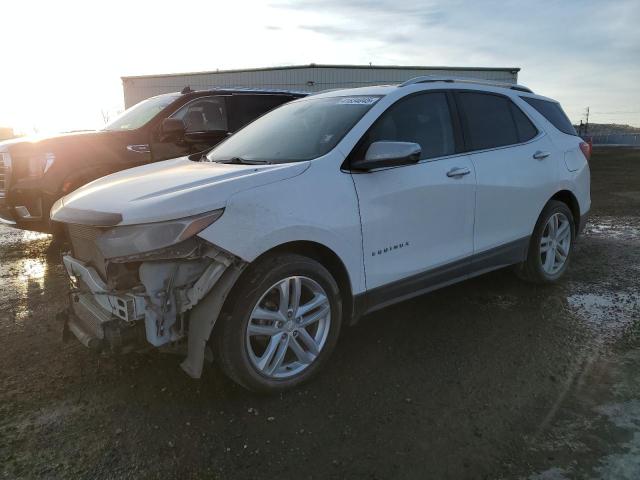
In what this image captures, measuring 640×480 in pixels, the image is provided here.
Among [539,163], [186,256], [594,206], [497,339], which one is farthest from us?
[594,206]

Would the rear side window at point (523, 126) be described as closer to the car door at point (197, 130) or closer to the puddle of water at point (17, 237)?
the car door at point (197, 130)

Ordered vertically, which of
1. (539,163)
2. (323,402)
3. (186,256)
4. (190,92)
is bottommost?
(323,402)

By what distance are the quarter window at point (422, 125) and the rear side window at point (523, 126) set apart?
931 mm

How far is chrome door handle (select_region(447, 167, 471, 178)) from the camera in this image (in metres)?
3.71

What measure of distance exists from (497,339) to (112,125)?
5636 mm

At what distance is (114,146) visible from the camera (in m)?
6.16

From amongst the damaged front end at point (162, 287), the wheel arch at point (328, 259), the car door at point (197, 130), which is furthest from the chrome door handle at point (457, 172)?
the car door at point (197, 130)

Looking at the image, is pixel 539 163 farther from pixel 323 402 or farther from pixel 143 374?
pixel 143 374

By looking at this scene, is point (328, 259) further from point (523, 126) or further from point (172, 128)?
point (172, 128)

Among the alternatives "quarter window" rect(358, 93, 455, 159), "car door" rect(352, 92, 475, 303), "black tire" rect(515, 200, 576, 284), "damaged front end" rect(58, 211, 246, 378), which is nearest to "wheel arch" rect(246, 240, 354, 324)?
"car door" rect(352, 92, 475, 303)

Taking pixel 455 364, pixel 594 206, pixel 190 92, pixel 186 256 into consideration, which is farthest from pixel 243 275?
pixel 594 206

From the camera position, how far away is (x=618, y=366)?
10.9ft

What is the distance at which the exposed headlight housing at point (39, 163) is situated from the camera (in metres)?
5.66

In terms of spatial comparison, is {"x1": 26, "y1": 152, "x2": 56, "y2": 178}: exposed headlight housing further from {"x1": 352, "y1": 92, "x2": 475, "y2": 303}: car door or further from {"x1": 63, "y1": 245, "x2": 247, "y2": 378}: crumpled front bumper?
{"x1": 352, "y1": 92, "x2": 475, "y2": 303}: car door
